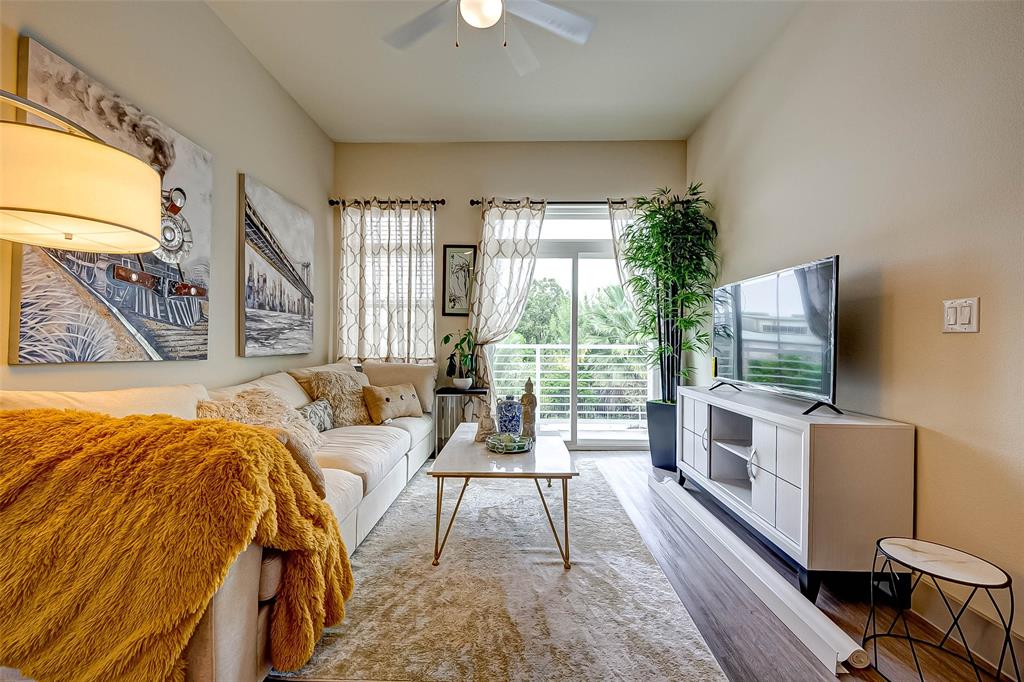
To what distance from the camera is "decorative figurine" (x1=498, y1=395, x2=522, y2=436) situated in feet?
7.79

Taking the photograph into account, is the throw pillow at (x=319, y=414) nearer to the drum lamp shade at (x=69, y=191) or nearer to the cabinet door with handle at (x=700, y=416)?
the drum lamp shade at (x=69, y=191)

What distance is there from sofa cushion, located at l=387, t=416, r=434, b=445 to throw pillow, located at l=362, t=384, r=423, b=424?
5cm

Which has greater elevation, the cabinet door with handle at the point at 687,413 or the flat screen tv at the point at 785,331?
the flat screen tv at the point at 785,331

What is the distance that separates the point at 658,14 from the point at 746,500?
2.77 meters

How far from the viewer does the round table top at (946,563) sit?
47.3 inches

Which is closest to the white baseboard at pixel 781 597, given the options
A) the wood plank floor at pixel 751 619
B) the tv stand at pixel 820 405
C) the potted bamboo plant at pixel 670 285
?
the wood plank floor at pixel 751 619

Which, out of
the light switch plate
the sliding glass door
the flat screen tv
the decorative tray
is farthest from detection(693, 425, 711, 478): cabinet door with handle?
the sliding glass door

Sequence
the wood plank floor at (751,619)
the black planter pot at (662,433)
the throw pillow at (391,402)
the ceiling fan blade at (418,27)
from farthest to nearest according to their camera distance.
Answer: the black planter pot at (662,433)
the throw pillow at (391,402)
the ceiling fan blade at (418,27)
the wood plank floor at (751,619)

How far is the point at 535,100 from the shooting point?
3354 millimetres

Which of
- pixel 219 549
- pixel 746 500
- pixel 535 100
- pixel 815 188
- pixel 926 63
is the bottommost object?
pixel 746 500

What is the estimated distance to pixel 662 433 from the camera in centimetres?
349

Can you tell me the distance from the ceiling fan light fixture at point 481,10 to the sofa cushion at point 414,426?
243 centimetres

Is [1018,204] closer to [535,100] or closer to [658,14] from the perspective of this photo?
[658,14]

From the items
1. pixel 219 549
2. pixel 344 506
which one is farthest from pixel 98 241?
pixel 344 506
